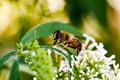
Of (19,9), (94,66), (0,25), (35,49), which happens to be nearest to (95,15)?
(19,9)

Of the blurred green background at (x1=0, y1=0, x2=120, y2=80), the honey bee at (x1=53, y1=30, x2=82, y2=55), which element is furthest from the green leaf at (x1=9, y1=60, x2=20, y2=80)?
the blurred green background at (x1=0, y1=0, x2=120, y2=80)

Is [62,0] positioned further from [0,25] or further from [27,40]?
[27,40]

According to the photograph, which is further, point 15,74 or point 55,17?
point 55,17

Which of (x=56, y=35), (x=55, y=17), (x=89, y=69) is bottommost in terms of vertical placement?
(x=89, y=69)

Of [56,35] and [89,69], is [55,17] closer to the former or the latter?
[56,35]

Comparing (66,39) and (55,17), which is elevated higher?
(55,17)

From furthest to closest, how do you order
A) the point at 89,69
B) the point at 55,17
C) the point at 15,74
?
the point at 55,17 < the point at 15,74 < the point at 89,69

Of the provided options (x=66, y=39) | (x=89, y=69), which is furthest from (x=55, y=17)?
(x=89, y=69)
